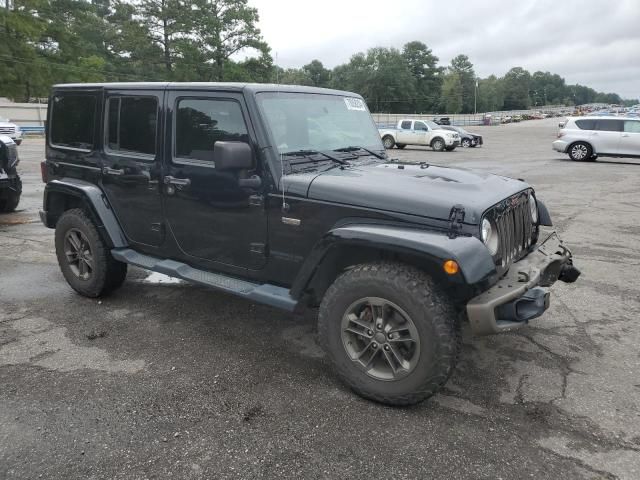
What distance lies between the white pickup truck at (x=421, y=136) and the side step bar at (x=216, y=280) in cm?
2243

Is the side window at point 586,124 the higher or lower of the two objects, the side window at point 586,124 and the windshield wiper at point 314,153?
the higher

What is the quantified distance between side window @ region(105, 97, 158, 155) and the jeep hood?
1422mm

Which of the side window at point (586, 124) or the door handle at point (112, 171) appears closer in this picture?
the door handle at point (112, 171)

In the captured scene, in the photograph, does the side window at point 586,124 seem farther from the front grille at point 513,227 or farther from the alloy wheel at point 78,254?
the alloy wheel at point 78,254

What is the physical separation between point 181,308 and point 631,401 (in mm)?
3497

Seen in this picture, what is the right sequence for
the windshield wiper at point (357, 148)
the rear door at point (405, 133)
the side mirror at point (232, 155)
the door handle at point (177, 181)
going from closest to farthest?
the side mirror at point (232, 155) → the door handle at point (177, 181) → the windshield wiper at point (357, 148) → the rear door at point (405, 133)

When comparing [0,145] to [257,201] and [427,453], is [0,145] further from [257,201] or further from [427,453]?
[427,453]

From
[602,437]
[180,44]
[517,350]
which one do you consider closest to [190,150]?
[517,350]

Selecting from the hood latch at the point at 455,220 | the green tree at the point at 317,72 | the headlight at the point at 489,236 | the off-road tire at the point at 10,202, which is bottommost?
the off-road tire at the point at 10,202

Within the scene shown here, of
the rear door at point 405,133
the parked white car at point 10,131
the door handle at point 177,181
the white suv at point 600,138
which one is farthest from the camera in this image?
the rear door at point 405,133

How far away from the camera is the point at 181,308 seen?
15.1 feet

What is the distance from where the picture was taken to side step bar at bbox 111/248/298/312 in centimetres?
336

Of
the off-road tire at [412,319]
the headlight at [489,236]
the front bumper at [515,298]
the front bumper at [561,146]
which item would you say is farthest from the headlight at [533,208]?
the front bumper at [561,146]

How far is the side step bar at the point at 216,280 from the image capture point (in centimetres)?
336
